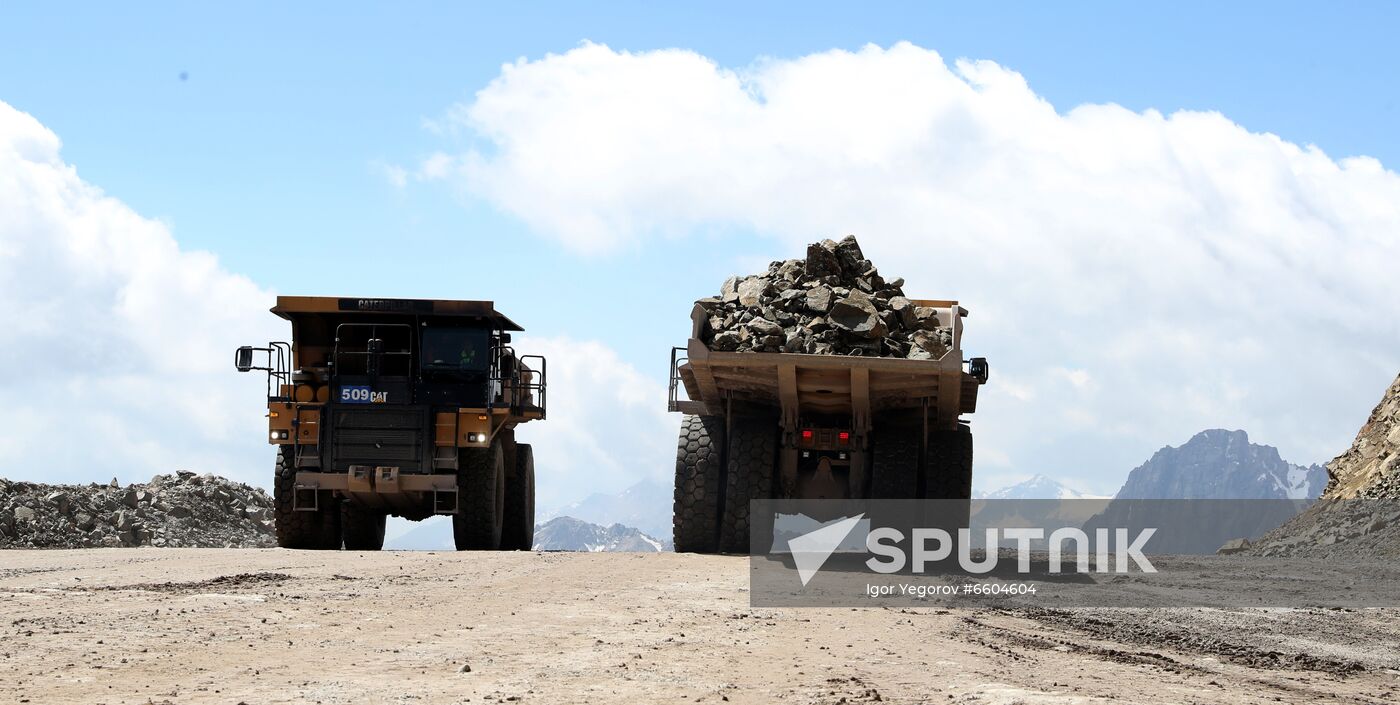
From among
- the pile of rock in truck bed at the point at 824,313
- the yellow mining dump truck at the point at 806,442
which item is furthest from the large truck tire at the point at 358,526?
the pile of rock in truck bed at the point at 824,313

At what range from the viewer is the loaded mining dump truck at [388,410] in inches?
735

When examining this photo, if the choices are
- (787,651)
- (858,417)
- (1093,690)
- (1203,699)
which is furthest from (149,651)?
(858,417)

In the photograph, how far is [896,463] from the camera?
16.7 meters

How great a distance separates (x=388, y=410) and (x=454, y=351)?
114 cm

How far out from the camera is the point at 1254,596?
1270 centimetres

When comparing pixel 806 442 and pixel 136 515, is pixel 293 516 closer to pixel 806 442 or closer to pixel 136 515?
pixel 136 515

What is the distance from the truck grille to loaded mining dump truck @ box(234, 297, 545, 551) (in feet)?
0.04

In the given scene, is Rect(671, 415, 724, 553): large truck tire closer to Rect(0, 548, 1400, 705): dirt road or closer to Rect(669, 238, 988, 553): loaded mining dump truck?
Rect(669, 238, 988, 553): loaded mining dump truck

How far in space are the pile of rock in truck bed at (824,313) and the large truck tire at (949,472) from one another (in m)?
1.66

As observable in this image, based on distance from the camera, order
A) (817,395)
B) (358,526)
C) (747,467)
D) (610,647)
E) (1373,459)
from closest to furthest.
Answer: (610,647) → (817,395) → (747,467) → (358,526) → (1373,459)

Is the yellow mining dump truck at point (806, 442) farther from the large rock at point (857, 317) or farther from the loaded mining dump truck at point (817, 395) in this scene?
the large rock at point (857, 317)

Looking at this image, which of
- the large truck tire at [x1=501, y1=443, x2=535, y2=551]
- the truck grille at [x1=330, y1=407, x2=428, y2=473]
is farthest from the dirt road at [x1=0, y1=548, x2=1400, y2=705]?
the large truck tire at [x1=501, y1=443, x2=535, y2=551]

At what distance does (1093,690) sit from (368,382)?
536 inches

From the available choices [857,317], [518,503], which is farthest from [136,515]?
[857,317]
